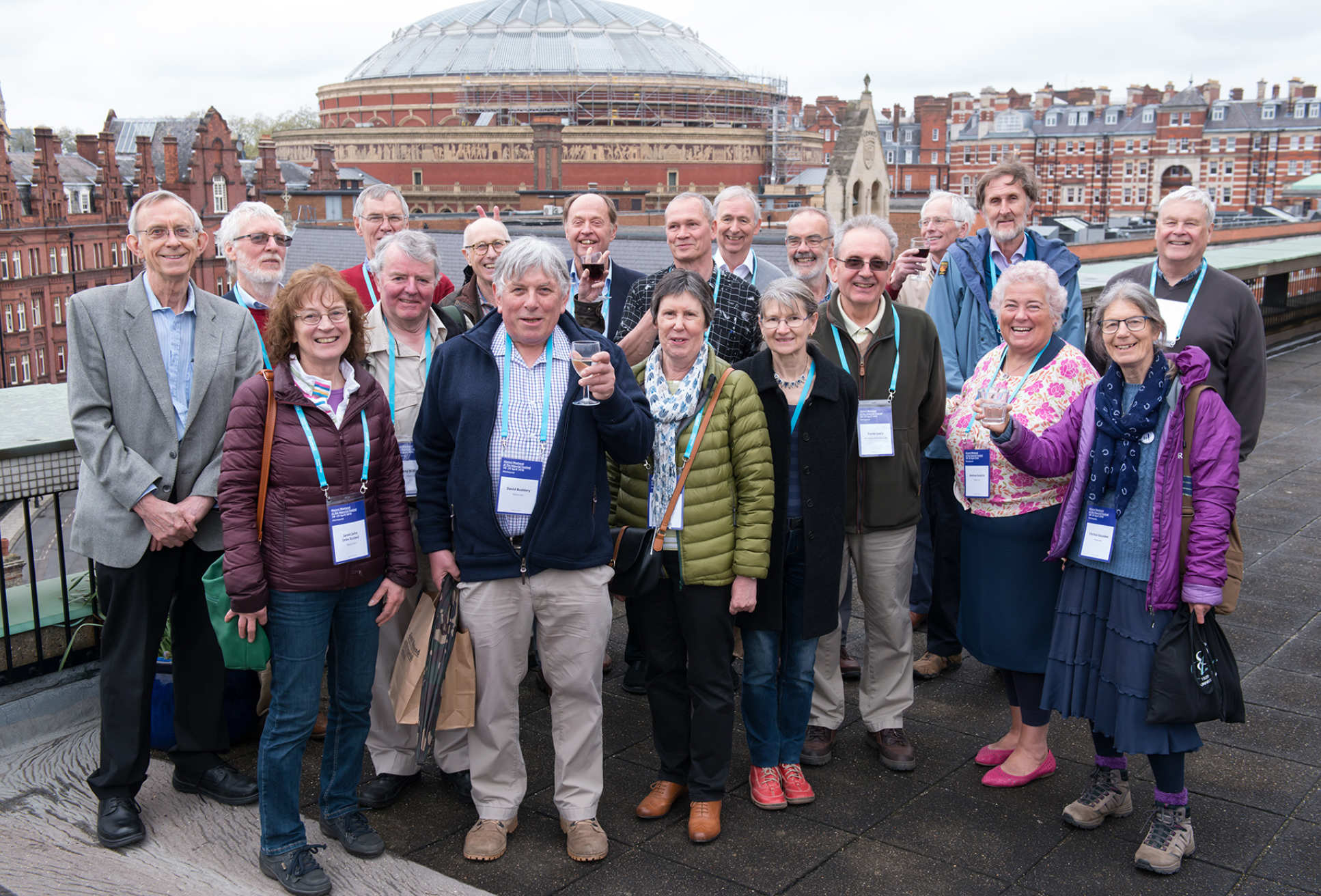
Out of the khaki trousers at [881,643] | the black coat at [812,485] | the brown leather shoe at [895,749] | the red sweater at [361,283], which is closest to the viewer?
the black coat at [812,485]

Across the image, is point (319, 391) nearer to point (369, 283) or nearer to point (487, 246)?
point (369, 283)

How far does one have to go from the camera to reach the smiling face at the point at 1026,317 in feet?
12.8

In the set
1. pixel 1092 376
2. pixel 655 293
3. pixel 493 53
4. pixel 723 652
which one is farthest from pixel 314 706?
pixel 493 53

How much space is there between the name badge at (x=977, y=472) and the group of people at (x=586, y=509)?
20 mm

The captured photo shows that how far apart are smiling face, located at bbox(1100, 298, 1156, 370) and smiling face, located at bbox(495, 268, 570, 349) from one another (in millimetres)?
1754

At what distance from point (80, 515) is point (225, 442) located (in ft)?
2.23

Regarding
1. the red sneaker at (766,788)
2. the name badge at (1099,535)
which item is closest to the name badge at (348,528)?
the red sneaker at (766,788)

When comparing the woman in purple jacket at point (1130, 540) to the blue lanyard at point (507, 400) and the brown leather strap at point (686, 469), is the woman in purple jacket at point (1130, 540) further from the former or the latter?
the blue lanyard at point (507, 400)

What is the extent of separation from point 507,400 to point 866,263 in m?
1.52

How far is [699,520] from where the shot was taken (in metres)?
3.58

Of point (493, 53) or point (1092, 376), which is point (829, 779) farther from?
point (493, 53)

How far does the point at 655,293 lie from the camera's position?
360 cm

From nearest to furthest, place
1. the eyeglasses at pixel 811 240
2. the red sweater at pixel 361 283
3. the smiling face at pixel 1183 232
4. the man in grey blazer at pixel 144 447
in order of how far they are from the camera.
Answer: the man in grey blazer at pixel 144 447
the red sweater at pixel 361 283
the smiling face at pixel 1183 232
the eyeglasses at pixel 811 240

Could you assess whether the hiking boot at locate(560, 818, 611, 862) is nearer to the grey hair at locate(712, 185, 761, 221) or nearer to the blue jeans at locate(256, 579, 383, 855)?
the blue jeans at locate(256, 579, 383, 855)
